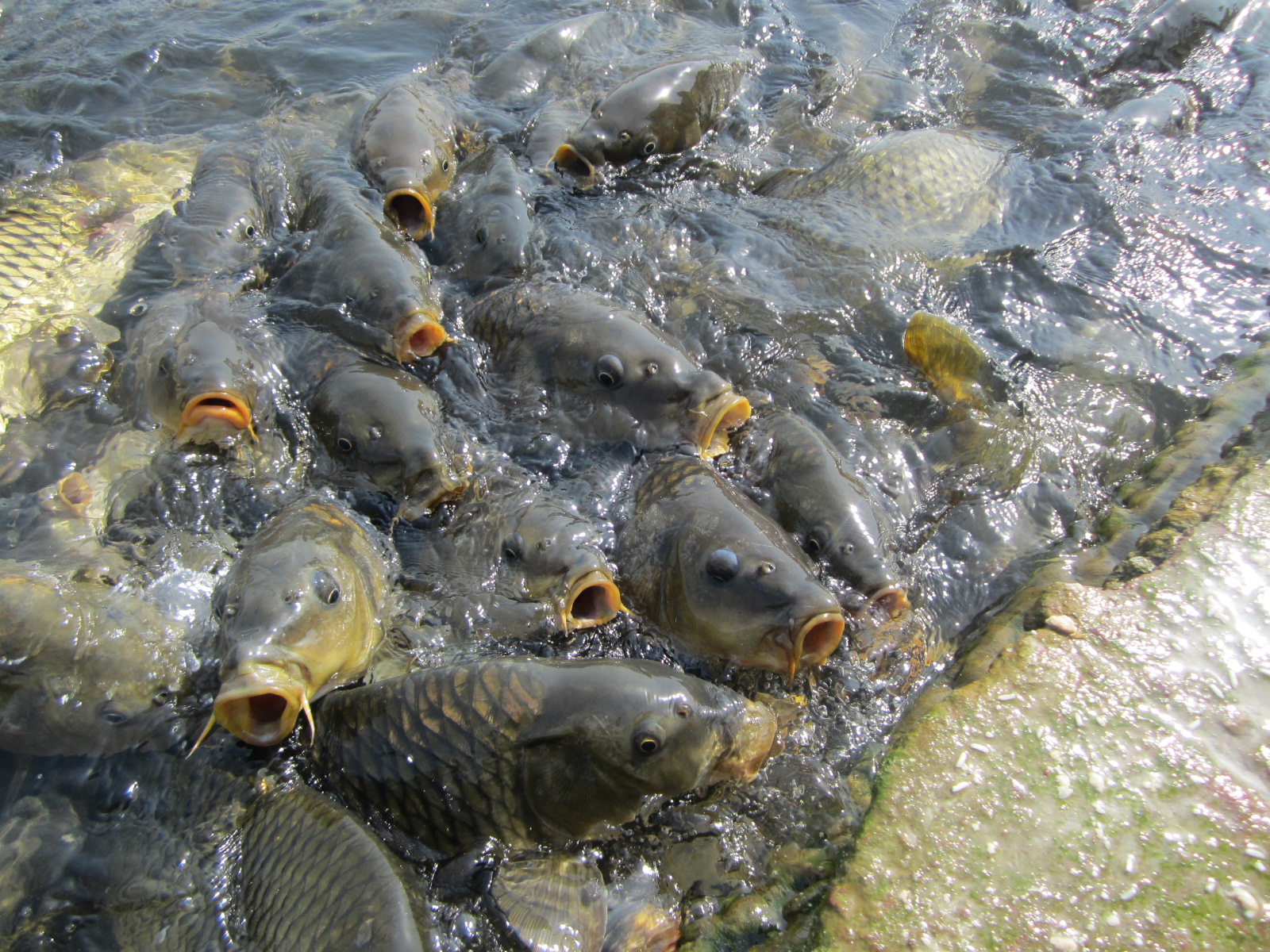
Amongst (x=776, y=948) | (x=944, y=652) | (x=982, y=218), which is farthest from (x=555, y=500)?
(x=982, y=218)

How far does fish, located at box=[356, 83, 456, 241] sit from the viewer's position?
4.70 m

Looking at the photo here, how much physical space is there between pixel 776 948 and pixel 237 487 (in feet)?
8.40

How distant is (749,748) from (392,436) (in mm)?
1773

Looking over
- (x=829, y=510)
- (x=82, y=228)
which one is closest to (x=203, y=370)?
(x=82, y=228)

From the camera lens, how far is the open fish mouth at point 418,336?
3816mm

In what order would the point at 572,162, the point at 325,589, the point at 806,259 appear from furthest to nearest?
the point at 572,162, the point at 806,259, the point at 325,589

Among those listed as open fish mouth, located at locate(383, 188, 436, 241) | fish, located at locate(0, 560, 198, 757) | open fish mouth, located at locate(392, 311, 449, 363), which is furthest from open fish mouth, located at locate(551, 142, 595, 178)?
fish, located at locate(0, 560, 198, 757)

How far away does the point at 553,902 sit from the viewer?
90.0 inches

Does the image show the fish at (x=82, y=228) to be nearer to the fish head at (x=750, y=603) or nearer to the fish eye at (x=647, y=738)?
the fish head at (x=750, y=603)

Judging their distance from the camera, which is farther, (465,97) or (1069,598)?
(465,97)

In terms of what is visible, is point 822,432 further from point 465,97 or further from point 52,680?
point 465,97

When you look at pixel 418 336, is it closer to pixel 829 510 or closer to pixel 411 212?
pixel 411 212

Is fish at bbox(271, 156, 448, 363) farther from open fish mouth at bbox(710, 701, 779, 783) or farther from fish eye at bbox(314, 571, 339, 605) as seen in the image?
open fish mouth at bbox(710, 701, 779, 783)

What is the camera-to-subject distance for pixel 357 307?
394 cm
